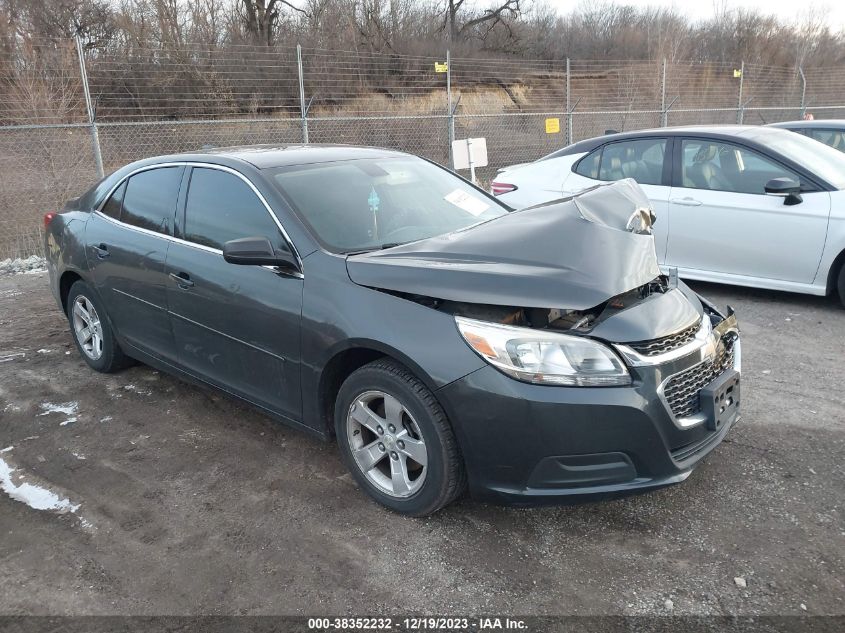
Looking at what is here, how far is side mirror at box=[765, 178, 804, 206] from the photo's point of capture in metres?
5.68

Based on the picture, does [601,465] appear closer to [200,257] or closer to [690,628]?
[690,628]

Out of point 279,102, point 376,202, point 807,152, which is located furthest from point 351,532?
point 279,102

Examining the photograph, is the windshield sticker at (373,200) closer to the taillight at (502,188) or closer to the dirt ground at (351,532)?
the dirt ground at (351,532)

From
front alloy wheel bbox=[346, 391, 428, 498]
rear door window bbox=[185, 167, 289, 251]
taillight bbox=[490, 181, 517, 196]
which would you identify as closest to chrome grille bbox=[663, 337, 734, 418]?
front alloy wheel bbox=[346, 391, 428, 498]

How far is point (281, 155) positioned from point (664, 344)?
2.35 m

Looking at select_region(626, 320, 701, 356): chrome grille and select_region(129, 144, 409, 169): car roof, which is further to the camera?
select_region(129, 144, 409, 169): car roof

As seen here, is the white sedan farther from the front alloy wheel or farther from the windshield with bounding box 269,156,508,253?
the front alloy wheel

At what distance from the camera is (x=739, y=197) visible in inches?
237

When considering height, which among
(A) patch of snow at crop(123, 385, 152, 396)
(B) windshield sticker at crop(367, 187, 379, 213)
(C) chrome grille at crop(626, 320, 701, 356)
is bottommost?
(A) patch of snow at crop(123, 385, 152, 396)

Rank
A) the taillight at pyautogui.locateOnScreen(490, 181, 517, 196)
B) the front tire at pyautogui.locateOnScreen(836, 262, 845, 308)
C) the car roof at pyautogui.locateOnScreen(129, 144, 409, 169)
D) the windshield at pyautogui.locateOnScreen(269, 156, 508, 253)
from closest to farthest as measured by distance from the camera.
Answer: the windshield at pyautogui.locateOnScreen(269, 156, 508, 253) < the car roof at pyautogui.locateOnScreen(129, 144, 409, 169) < the front tire at pyautogui.locateOnScreen(836, 262, 845, 308) < the taillight at pyautogui.locateOnScreen(490, 181, 517, 196)

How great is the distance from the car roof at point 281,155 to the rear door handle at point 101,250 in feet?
2.04

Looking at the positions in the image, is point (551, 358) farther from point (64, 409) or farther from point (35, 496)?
point (64, 409)

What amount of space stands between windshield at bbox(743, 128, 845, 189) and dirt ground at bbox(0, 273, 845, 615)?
2.56 m

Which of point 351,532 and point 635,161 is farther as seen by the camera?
point 635,161
